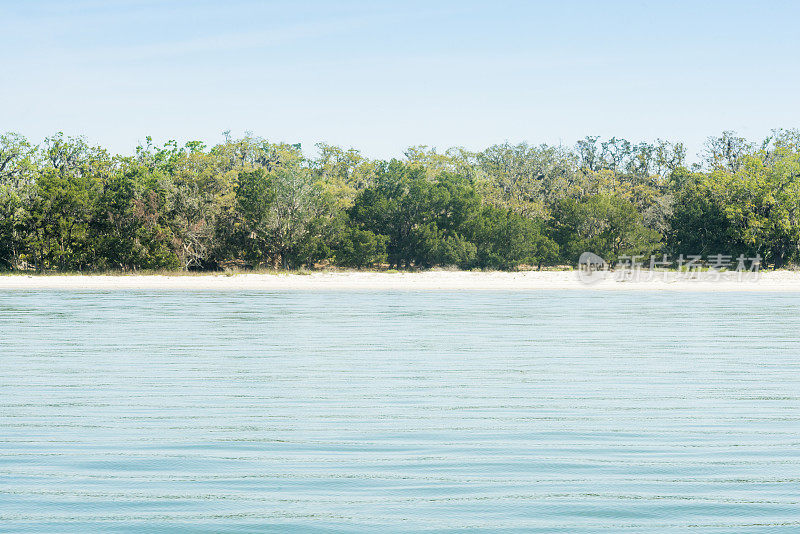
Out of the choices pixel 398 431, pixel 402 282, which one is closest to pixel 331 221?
pixel 402 282

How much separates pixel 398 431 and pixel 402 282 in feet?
151

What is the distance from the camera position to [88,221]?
6159 cm

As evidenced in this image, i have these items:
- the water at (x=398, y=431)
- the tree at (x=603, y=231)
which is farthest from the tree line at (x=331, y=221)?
the water at (x=398, y=431)

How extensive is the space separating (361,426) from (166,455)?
303 centimetres

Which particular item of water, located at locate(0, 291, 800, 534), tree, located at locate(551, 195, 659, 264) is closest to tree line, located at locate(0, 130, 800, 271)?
tree, located at locate(551, 195, 659, 264)

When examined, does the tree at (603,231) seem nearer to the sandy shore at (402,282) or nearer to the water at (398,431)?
the sandy shore at (402,282)

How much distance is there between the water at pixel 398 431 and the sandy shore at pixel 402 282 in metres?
26.7

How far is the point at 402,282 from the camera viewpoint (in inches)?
2314

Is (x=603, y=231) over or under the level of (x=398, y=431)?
over

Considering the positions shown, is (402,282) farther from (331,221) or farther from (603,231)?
(603,231)

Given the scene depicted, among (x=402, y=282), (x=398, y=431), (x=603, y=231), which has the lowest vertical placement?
(x=398, y=431)

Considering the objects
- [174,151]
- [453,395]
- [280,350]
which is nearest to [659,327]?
[280,350]

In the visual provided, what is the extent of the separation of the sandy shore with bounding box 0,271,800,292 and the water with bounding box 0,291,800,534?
26699 mm

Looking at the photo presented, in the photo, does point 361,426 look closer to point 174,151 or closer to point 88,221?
point 88,221
